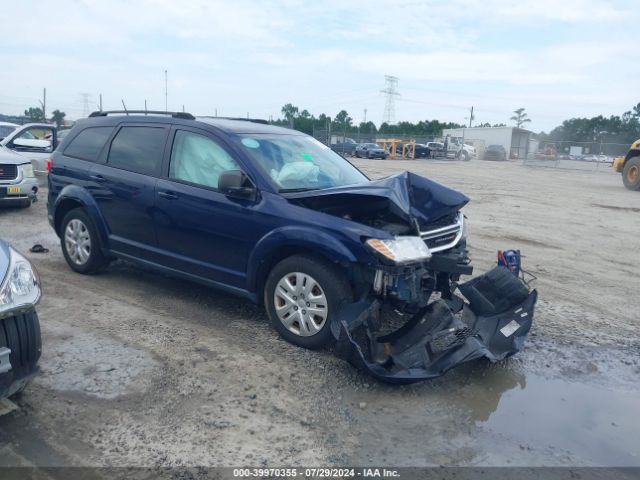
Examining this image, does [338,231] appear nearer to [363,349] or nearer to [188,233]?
[363,349]

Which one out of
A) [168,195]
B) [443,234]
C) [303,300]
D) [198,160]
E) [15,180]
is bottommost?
[303,300]

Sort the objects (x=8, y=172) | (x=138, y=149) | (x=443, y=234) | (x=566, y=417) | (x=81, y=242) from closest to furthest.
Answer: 1. (x=566, y=417)
2. (x=443, y=234)
3. (x=138, y=149)
4. (x=81, y=242)
5. (x=8, y=172)

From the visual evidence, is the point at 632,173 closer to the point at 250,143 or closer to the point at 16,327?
the point at 250,143

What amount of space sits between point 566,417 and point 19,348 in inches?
135

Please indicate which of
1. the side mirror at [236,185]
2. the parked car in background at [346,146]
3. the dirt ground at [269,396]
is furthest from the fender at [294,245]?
the parked car in background at [346,146]

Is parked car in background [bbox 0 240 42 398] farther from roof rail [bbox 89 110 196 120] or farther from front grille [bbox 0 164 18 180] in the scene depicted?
front grille [bbox 0 164 18 180]

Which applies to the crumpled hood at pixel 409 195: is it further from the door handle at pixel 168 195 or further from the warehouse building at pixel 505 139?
the warehouse building at pixel 505 139

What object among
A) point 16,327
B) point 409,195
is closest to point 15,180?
point 16,327

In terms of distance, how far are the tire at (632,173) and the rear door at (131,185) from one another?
18.6m

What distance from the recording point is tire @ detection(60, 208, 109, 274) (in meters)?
5.95

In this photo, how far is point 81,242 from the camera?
6.09 m

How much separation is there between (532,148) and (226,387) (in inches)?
2204

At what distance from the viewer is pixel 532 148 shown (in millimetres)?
54438

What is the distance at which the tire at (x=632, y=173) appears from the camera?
19141 mm
